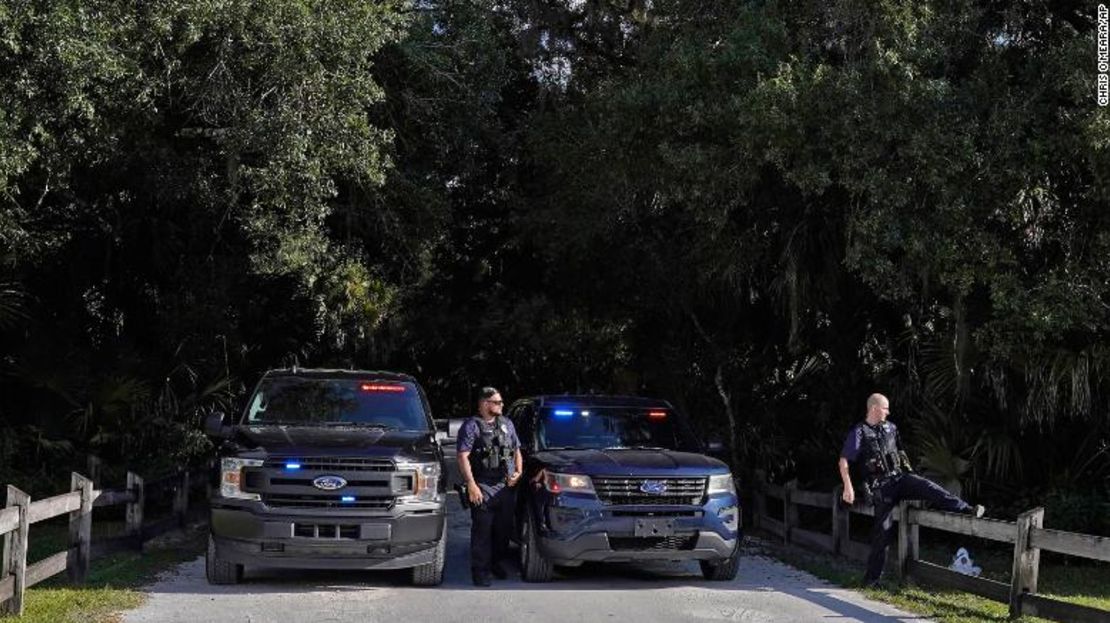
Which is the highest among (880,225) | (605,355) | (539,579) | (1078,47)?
(1078,47)

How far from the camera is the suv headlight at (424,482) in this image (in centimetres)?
1093

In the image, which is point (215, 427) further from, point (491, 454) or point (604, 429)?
point (604, 429)

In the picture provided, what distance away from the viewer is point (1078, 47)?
12617 mm

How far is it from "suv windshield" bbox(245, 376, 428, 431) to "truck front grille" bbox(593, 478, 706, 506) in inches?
76.3

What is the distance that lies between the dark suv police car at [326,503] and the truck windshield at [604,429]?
1529 millimetres

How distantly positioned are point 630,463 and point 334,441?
8.69ft

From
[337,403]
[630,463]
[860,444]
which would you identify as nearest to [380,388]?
[337,403]

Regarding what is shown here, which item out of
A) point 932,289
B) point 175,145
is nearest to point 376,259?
point 175,145

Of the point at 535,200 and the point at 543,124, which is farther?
the point at 535,200

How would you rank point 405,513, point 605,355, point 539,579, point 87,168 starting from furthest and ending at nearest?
1. point 605,355
2. point 87,168
3. point 539,579
4. point 405,513

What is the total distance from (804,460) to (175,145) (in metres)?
10.0

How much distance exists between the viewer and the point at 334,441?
1105 centimetres

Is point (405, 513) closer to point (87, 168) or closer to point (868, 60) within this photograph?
point (868, 60)

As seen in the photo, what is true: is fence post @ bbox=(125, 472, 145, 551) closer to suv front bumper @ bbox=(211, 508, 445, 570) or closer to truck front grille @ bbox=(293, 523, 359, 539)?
suv front bumper @ bbox=(211, 508, 445, 570)
